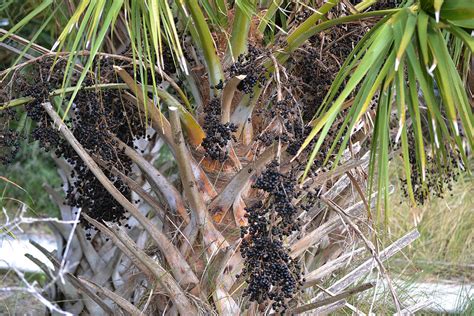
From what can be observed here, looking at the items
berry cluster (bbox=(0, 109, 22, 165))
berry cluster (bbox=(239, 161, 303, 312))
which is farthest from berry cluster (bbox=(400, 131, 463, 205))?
berry cluster (bbox=(0, 109, 22, 165))

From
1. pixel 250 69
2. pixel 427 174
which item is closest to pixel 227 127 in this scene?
pixel 250 69

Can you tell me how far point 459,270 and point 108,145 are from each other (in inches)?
144

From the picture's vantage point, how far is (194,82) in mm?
3338

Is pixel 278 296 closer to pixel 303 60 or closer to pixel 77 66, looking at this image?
pixel 303 60

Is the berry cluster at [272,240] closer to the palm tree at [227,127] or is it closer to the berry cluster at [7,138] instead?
the palm tree at [227,127]

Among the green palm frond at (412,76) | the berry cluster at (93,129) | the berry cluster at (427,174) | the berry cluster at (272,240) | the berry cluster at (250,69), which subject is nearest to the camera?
the green palm frond at (412,76)

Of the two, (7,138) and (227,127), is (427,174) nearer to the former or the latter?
(227,127)

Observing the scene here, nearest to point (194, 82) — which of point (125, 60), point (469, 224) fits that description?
point (125, 60)

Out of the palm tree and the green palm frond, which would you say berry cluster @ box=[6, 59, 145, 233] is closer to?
the palm tree

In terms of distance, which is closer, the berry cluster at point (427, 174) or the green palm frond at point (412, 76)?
the green palm frond at point (412, 76)

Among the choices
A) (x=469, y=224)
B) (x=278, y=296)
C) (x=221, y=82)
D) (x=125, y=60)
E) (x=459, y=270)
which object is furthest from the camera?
(x=469, y=224)

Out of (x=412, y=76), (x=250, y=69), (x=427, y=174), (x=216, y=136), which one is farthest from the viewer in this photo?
(x=427, y=174)

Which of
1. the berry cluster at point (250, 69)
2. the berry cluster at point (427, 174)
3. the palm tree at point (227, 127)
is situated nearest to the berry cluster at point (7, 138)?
the palm tree at point (227, 127)

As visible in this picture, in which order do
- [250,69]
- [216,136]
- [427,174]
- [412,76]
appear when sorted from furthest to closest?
1. [427,174]
2. [216,136]
3. [250,69]
4. [412,76]
